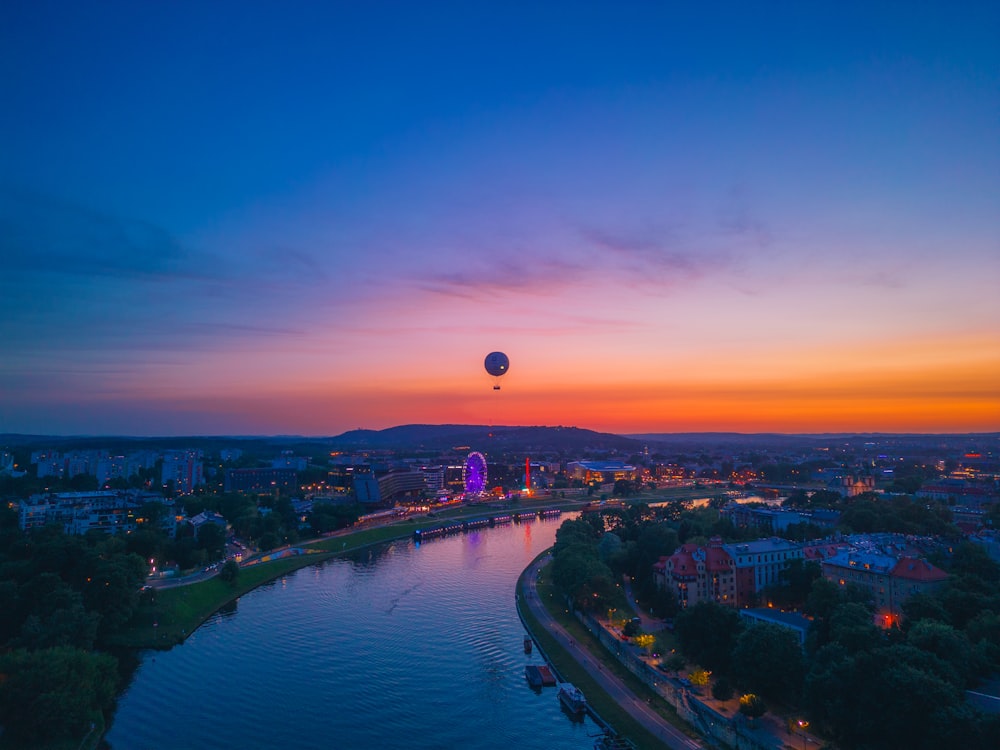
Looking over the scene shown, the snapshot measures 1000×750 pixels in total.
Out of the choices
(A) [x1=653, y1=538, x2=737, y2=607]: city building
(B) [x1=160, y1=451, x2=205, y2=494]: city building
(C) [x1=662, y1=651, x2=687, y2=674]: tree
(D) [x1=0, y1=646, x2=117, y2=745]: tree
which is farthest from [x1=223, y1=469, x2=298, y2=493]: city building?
(C) [x1=662, y1=651, x2=687, y2=674]: tree

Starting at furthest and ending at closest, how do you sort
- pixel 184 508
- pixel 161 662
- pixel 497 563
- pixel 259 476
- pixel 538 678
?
pixel 259 476, pixel 184 508, pixel 497 563, pixel 161 662, pixel 538 678

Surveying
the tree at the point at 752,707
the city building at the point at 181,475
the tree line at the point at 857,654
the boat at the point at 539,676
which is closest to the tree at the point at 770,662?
the tree line at the point at 857,654

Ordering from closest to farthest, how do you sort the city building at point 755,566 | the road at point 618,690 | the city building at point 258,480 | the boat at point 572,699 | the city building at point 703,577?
1. the road at point 618,690
2. the boat at point 572,699
3. the city building at point 703,577
4. the city building at point 755,566
5. the city building at point 258,480

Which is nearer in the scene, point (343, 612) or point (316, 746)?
point (316, 746)

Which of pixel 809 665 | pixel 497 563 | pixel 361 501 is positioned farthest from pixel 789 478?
pixel 809 665

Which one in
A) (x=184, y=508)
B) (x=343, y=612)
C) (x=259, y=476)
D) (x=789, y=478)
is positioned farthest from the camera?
(x=789, y=478)

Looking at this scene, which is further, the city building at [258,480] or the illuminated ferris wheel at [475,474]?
the illuminated ferris wheel at [475,474]

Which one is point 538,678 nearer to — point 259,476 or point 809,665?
point 809,665

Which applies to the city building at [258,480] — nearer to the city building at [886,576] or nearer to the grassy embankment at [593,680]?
the grassy embankment at [593,680]
